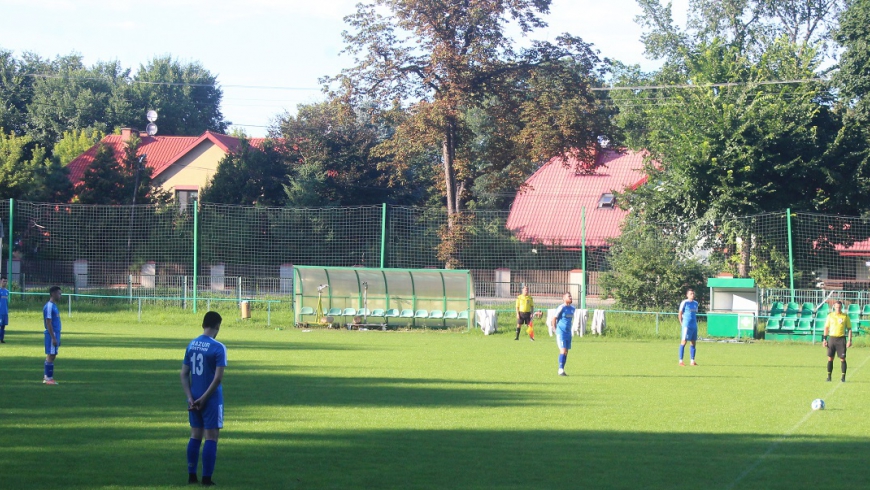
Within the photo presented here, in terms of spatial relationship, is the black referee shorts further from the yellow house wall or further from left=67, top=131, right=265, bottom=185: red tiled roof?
the yellow house wall

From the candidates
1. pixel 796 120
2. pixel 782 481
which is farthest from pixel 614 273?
pixel 782 481

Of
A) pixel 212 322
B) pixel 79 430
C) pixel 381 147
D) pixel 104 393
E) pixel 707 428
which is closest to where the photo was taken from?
pixel 212 322

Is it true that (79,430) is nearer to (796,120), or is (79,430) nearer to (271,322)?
(271,322)

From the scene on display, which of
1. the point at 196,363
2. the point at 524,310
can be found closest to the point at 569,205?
the point at 524,310

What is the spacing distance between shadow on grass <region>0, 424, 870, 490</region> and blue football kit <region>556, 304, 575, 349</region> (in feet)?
22.3

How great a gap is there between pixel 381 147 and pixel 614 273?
1484 centimetres

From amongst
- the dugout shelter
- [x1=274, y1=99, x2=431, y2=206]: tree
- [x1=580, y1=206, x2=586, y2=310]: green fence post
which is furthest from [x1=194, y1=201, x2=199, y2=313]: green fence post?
[x1=274, y1=99, x2=431, y2=206]: tree

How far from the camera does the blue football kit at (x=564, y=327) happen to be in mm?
18594

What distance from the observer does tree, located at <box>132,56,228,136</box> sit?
3268 inches

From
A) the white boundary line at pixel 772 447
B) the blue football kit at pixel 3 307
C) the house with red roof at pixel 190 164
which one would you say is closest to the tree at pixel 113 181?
the house with red roof at pixel 190 164

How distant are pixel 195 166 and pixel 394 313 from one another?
1341 inches

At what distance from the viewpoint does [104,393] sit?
14.4 metres

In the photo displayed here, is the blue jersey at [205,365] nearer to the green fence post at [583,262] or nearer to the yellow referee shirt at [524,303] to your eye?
the yellow referee shirt at [524,303]

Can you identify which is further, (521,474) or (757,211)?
(757,211)
